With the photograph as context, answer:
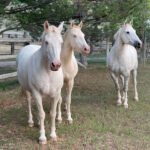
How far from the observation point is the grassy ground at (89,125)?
12.1 ft

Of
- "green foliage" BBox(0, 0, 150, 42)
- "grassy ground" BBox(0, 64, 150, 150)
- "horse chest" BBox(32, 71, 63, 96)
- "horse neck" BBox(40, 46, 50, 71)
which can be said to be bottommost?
"grassy ground" BBox(0, 64, 150, 150)

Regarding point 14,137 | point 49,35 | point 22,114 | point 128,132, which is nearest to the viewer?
point 49,35

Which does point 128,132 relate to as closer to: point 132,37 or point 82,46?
point 82,46

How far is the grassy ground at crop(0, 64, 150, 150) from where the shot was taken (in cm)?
368

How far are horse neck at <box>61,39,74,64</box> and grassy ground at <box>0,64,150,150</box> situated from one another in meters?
1.21

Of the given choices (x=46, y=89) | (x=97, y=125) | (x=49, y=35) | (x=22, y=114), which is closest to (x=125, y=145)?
(x=97, y=125)

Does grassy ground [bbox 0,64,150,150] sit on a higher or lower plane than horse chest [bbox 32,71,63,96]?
lower

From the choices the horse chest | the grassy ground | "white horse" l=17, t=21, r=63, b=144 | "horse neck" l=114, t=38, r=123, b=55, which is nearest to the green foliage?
the grassy ground

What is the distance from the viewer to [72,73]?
4625mm

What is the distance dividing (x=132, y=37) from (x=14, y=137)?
329 cm

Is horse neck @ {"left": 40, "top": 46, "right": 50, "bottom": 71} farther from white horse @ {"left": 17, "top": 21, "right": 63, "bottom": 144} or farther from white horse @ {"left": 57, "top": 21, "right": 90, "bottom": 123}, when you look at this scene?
white horse @ {"left": 57, "top": 21, "right": 90, "bottom": 123}

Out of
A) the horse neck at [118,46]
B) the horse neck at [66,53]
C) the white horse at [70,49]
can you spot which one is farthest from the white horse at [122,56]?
the horse neck at [66,53]

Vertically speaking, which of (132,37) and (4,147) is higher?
(132,37)

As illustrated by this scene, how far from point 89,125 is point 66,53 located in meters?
1.40
